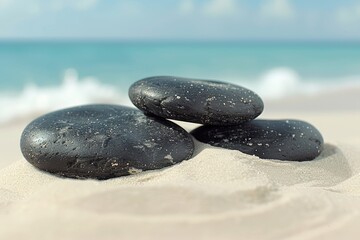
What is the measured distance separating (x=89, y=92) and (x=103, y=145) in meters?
9.23

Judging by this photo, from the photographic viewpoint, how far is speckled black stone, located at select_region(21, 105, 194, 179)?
10.5 ft

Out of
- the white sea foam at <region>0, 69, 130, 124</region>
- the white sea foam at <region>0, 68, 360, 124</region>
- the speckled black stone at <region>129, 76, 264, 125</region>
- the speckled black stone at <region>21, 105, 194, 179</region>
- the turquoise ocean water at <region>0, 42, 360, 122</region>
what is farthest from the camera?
the turquoise ocean water at <region>0, 42, 360, 122</region>

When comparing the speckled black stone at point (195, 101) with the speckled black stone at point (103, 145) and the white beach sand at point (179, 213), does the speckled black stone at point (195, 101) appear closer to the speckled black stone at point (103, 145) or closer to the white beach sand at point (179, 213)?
the speckled black stone at point (103, 145)

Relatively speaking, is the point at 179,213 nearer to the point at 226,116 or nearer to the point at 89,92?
the point at 226,116

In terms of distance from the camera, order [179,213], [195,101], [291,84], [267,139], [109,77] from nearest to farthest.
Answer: [179,213] < [195,101] < [267,139] < [291,84] < [109,77]

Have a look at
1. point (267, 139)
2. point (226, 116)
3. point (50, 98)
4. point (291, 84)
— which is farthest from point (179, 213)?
point (291, 84)

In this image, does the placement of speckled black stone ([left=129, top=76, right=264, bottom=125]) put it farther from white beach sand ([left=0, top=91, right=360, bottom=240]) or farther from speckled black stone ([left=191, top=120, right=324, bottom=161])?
white beach sand ([left=0, top=91, right=360, bottom=240])

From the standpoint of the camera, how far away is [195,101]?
133 inches

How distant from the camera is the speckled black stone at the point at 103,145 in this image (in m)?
3.19

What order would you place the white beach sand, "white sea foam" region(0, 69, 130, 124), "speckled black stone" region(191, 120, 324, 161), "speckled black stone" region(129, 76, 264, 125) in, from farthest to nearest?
"white sea foam" region(0, 69, 130, 124) → "speckled black stone" region(191, 120, 324, 161) → "speckled black stone" region(129, 76, 264, 125) → the white beach sand

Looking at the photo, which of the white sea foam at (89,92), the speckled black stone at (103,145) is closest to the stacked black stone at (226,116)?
the speckled black stone at (103,145)

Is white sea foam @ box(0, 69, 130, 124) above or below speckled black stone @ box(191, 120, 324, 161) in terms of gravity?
below

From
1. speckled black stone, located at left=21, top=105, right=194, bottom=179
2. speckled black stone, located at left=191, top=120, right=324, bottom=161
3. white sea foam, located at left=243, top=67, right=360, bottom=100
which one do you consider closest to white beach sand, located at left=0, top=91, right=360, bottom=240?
speckled black stone, located at left=21, top=105, right=194, bottom=179

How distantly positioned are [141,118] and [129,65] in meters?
17.6
